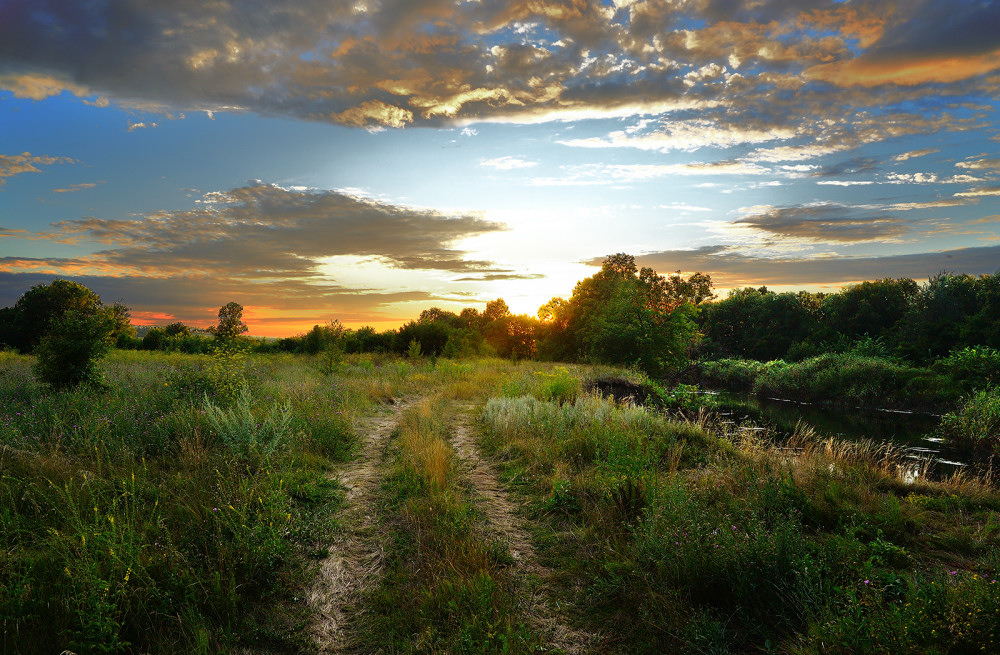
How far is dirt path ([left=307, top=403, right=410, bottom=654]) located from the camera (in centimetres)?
399

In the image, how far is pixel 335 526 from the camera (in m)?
5.66

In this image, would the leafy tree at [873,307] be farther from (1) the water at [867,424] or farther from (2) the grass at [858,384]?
(1) the water at [867,424]

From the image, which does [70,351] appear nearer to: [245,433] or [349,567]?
[245,433]

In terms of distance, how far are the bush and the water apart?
70.7ft

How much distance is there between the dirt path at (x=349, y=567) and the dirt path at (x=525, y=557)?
159 centimetres

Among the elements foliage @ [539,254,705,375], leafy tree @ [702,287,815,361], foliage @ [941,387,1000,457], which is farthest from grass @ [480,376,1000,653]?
leafy tree @ [702,287,815,361]

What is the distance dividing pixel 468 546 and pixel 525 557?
2.53 feet

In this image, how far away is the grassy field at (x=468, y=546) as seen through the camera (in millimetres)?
3521

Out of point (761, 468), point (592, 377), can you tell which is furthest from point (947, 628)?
point (592, 377)

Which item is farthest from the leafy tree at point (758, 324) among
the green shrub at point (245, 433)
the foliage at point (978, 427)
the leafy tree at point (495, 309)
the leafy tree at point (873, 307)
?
the green shrub at point (245, 433)

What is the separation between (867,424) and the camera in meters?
22.9

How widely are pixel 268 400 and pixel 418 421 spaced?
153 inches

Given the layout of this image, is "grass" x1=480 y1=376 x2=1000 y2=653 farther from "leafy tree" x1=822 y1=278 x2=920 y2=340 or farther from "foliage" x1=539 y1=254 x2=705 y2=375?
"leafy tree" x1=822 y1=278 x2=920 y2=340

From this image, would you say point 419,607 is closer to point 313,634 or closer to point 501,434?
point 313,634
